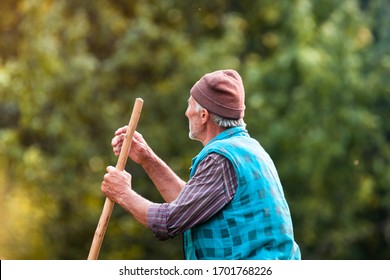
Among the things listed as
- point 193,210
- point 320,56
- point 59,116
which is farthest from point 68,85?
point 193,210

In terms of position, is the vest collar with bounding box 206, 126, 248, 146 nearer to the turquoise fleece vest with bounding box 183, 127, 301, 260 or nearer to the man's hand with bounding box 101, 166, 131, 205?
the turquoise fleece vest with bounding box 183, 127, 301, 260

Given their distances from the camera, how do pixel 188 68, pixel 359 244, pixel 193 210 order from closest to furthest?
pixel 193 210, pixel 188 68, pixel 359 244

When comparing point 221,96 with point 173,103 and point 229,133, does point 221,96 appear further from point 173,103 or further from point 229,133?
point 173,103

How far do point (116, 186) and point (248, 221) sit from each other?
1.57ft

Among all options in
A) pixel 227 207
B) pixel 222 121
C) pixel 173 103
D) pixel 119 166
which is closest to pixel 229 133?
pixel 222 121

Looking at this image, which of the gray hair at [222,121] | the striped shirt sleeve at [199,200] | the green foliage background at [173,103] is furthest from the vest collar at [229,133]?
the green foliage background at [173,103]

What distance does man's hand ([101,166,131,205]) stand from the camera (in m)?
3.30

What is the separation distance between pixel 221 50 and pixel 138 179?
188 cm

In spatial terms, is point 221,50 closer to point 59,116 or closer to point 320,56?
point 320,56

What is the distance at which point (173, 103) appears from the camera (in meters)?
11.7

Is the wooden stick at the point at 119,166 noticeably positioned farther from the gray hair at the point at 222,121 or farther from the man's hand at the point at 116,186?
the gray hair at the point at 222,121

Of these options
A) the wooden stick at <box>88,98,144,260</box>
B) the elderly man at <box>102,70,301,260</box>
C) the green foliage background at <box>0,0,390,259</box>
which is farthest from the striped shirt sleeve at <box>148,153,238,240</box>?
the green foliage background at <box>0,0,390,259</box>

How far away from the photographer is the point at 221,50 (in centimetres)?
1134

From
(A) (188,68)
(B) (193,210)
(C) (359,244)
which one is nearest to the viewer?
(B) (193,210)
